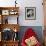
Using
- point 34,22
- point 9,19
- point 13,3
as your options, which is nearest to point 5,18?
point 9,19

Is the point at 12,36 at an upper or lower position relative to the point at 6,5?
lower

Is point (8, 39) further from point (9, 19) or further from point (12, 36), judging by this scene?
point (9, 19)

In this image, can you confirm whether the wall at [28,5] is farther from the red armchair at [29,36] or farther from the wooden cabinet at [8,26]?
the red armchair at [29,36]

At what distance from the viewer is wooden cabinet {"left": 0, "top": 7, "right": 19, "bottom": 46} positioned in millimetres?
6023

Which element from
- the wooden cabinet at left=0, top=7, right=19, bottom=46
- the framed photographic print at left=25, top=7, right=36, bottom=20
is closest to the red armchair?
the wooden cabinet at left=0, top=7, right=19, bottom=46

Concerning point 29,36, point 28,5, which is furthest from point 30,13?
point 29,36

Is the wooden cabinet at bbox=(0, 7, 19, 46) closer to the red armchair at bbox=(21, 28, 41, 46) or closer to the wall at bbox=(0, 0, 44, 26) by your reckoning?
the wall at bbox=(0, 0, 44, 26)

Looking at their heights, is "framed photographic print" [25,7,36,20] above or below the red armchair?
above

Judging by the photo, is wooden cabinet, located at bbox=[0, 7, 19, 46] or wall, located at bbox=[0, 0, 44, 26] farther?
wall, located at bbox=[0, 0, 44, 26]

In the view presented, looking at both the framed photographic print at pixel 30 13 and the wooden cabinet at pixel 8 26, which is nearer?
the wooden cabinet at pixel 8 26

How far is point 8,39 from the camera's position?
6.07 metres

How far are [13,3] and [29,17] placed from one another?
830 mm

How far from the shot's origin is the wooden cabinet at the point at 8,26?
602 centimetres

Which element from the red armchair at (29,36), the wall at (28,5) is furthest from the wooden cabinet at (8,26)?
the red armchair at (29,36)
